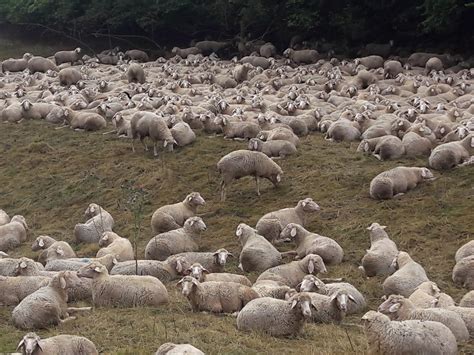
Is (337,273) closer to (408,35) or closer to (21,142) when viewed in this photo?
(21,142)

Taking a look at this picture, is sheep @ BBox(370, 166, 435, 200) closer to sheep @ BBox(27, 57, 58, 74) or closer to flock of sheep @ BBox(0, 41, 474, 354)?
flock of sheep @ BBox(0, 41, 474, 354)

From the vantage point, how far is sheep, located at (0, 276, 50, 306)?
1102 centimetres

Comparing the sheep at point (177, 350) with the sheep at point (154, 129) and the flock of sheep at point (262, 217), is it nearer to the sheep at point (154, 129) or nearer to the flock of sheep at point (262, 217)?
the flock of sheep at point (262, 217)

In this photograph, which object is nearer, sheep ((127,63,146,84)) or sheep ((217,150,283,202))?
sheep ((217,150,283,202))

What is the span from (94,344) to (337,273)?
463 centimetres

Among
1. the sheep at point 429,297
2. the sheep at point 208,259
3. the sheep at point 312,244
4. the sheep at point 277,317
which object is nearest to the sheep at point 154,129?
the sheep at point 312,244

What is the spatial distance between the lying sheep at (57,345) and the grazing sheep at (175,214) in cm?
613

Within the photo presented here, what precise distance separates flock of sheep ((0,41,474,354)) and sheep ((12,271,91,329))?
0.7 inches

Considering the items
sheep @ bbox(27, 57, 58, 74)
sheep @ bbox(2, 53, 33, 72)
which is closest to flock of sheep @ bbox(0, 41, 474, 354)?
sheep @ bbox(27, 57, 58, 74)

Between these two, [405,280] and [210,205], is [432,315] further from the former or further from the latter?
[210,205]

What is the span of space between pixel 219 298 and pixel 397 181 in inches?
234

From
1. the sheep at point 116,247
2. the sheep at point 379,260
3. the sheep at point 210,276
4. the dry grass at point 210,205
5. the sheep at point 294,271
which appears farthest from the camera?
the sheep at point 116,247

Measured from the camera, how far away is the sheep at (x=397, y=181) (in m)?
15.0

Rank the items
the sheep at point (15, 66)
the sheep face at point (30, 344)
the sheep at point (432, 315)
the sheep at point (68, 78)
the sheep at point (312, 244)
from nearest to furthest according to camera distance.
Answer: the sheep face at point (30, 344) → the sheep at point (432, 315) → the sheep at point (312, 244) → the sheep at point (68, 78) → the sheep at point (15, 66)
